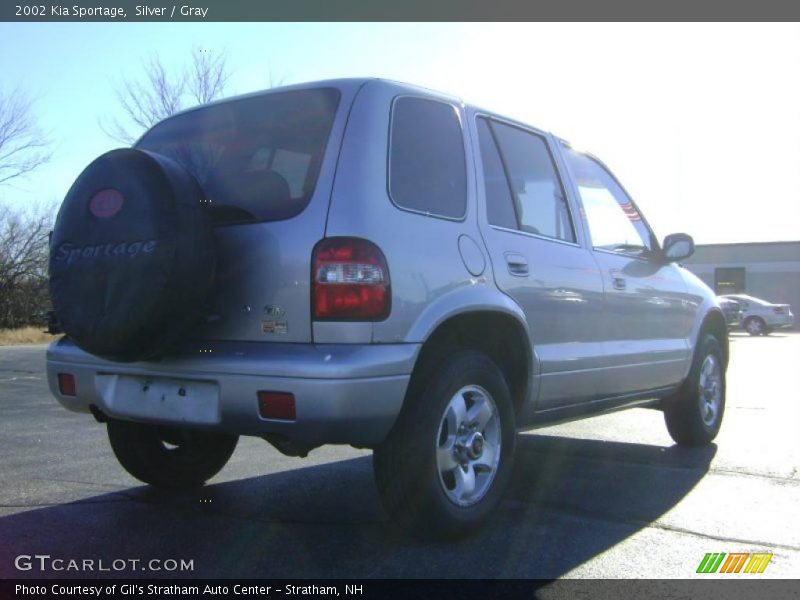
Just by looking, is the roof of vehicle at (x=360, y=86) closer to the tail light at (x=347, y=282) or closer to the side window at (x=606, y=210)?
the tail light at (x=347, y=282)

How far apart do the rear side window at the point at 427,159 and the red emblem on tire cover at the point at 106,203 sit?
1.13 m

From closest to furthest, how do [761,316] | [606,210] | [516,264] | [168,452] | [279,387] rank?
[279,387]
[516,264]
[168,452]
[606,210]
[761,316]

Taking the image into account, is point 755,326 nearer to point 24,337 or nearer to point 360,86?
point 24,337

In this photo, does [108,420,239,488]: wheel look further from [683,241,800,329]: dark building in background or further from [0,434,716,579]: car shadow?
[683,241,800,329]: dark building in background

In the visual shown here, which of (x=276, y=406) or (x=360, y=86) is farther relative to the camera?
(x=360, y=86)

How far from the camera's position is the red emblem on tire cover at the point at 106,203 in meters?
3.35

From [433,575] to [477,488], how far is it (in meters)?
0.64

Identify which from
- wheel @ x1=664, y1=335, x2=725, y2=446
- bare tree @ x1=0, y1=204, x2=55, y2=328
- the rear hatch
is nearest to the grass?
bare tree @ x1=0, y1=204, x2=55, y2=328

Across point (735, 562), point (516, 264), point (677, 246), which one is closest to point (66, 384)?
point (516, 264)

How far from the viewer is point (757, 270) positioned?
154 feet

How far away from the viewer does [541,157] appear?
4.81m

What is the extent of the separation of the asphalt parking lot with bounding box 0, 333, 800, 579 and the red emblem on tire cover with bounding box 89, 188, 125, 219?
142 cm

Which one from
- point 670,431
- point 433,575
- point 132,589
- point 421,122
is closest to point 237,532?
point 132,589

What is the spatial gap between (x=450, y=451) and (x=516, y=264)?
40.2 inches
